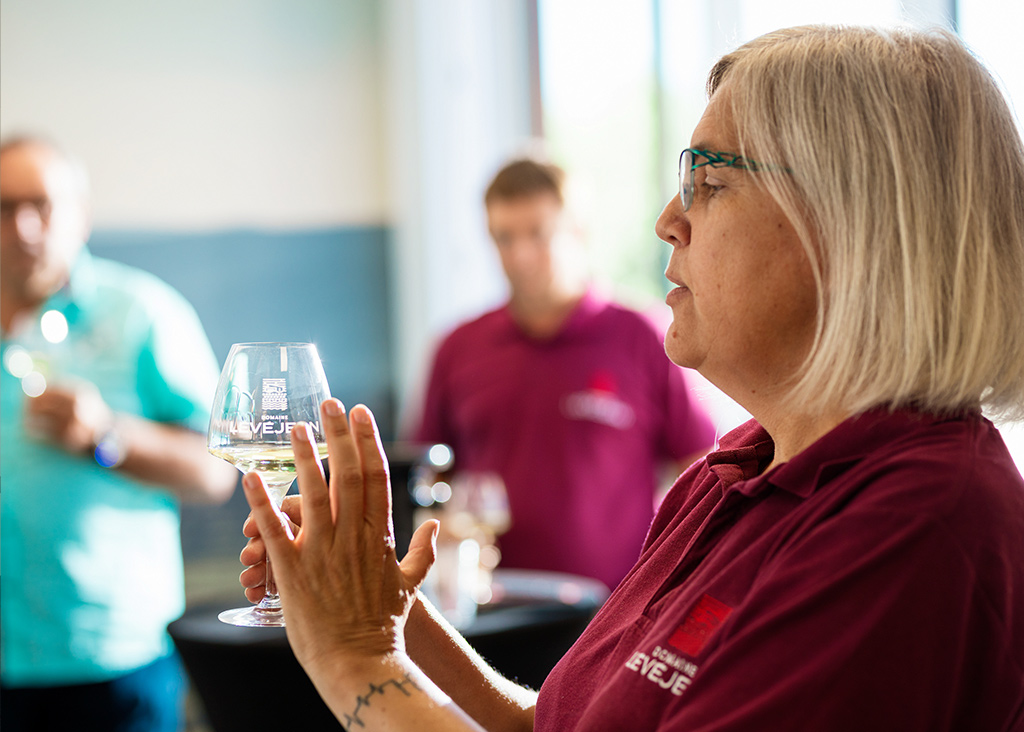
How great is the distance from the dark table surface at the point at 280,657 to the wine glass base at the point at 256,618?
91 centimetres

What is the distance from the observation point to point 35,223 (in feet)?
8.63

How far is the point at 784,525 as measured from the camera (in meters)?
0.94

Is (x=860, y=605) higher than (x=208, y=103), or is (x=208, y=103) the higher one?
(x=208, y=103)

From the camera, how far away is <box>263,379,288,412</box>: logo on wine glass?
1036mm

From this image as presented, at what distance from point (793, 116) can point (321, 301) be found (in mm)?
4145

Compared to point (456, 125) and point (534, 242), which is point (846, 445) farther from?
point (456, 125)

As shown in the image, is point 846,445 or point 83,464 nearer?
point 846,445

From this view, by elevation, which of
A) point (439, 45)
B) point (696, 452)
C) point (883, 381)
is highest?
point (439, 45)

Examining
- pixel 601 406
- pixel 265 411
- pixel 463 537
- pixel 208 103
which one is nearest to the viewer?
pixel 265 411

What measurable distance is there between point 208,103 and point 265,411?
392 cm

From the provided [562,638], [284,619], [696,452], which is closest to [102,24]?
[696,452]

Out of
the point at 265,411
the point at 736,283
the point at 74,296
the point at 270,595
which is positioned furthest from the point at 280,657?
the point at 736,283

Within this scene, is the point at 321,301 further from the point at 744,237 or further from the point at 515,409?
the point at 744,237

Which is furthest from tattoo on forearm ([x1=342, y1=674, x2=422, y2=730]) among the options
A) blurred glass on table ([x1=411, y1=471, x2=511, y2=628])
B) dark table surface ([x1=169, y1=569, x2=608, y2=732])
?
blurred glass on table ([x1=411, y1=471, x2=511, y2=628])
